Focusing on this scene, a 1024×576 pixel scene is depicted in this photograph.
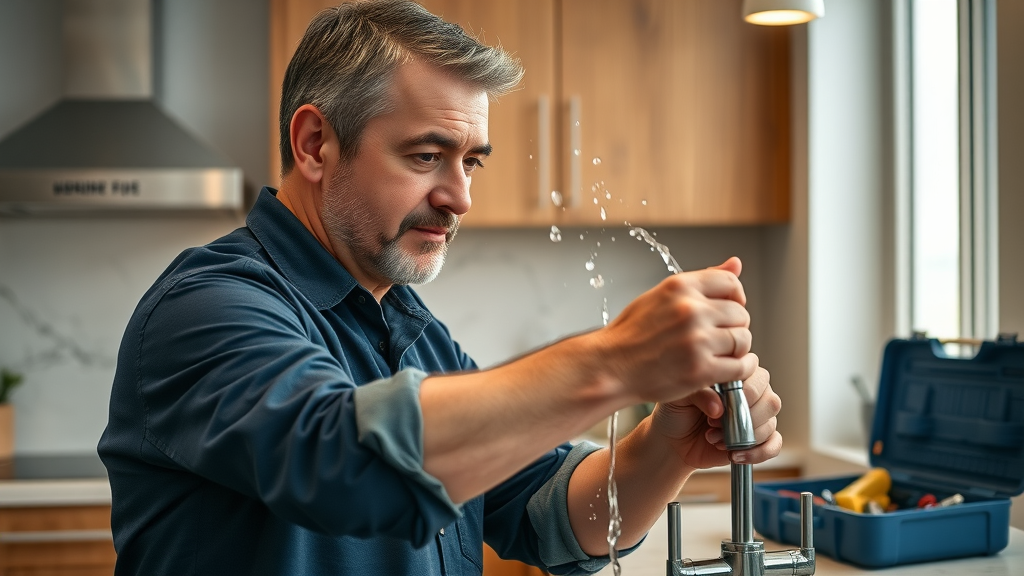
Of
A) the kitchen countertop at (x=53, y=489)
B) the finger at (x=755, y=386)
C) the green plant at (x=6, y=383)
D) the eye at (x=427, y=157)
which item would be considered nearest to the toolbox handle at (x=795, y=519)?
the finger at (x=755, y=386)

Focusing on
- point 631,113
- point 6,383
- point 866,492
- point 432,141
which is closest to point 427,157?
point 432,141

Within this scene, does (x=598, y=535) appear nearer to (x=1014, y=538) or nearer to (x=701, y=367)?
(x=701, y=367)

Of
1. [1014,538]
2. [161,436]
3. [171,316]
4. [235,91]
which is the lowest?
[1014,538]

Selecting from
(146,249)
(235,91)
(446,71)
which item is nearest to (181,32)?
(235,91)

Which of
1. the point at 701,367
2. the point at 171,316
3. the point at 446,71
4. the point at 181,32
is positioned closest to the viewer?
the point at 701,367

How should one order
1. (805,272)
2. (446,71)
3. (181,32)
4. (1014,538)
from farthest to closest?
(181,32)
(805,272)
(1014,538)
(446,71)

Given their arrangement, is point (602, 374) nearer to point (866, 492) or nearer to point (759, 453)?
point (759, 453)

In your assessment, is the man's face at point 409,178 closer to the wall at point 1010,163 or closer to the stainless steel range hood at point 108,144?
the wall at point 1010,163

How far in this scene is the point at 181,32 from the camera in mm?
3148

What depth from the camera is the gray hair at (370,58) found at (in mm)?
1157

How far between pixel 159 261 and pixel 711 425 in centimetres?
240

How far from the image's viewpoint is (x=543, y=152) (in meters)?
2.93

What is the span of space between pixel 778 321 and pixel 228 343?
8.34 feet

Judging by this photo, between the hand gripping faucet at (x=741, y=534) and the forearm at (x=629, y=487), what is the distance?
154mm
